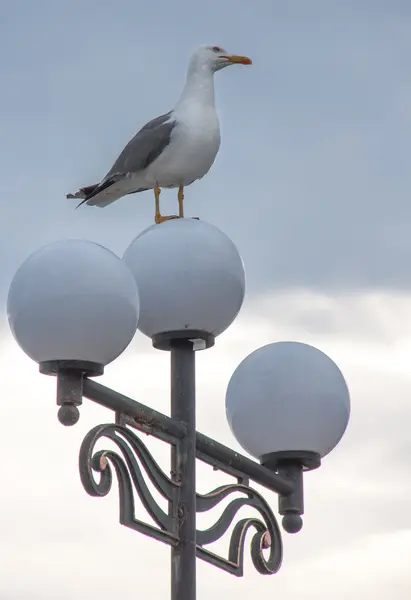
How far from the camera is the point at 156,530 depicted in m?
3.80

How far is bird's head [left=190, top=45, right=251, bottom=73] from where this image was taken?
23.1 ft

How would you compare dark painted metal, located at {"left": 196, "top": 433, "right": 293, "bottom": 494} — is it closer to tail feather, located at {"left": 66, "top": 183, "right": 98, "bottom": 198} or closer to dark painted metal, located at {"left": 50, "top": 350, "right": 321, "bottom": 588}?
dark painted metal, located at {"left": 50, "top": 350, "right": 321, "bottom": 588}

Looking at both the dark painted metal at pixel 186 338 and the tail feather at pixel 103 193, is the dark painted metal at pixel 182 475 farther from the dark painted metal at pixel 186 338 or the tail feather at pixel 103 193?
the tail feather at pixel 103 193

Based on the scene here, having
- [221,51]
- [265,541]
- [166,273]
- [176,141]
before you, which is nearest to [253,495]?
[265,541]

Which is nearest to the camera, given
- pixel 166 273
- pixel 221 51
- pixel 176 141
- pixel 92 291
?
pixel 92 291

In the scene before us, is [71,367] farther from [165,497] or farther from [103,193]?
[103,193]

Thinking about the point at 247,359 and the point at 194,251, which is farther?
the point at 247,359

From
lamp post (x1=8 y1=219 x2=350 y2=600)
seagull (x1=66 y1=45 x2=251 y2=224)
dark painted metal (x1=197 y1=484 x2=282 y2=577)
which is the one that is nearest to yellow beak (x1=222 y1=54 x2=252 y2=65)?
seagull (x1=66 y1=45 x2=251 y2=224)

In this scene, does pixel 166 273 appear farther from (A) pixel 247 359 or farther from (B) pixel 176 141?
(B) pixel 176 141

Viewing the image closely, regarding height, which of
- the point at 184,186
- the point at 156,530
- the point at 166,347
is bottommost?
the point at 156,530

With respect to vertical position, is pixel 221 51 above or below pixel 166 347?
above

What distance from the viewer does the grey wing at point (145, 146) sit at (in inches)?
252

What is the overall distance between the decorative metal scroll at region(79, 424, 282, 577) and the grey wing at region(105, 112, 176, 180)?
247 cm

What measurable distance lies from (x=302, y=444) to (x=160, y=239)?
0.93m
